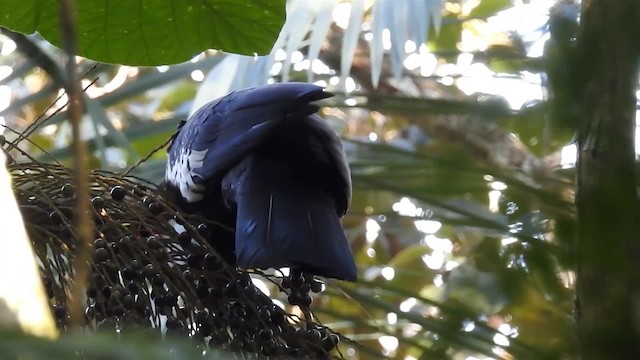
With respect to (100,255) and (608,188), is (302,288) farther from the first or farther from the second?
(608,188)

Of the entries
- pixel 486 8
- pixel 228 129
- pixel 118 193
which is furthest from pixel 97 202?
pixel 486 8

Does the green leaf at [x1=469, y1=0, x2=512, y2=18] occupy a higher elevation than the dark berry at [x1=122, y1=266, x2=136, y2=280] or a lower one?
higher

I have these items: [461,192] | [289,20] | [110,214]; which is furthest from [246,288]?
[289,20]

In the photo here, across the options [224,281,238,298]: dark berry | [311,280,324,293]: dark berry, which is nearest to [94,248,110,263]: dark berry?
[224,281,238,298]: dark berry

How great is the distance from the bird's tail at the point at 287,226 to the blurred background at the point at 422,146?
8cm

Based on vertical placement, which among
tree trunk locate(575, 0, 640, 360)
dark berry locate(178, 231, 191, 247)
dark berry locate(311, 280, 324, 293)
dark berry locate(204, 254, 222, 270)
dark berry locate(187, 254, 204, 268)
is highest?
tree trunk locate(575, 0, 640, 360)

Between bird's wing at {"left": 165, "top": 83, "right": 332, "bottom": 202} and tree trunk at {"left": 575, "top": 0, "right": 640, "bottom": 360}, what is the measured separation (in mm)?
627

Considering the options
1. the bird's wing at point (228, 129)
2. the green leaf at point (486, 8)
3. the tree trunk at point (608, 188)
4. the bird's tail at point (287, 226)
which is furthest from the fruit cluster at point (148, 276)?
the green leaf at point (486, 8)

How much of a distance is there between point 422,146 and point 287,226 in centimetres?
46

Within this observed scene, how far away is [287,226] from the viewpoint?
0.93 metres

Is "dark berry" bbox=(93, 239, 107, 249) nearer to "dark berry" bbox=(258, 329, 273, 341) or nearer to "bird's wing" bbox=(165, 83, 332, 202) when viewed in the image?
"dark berry" bbox=(258, 329, 273, 341)

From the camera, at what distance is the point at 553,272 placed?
33 cm

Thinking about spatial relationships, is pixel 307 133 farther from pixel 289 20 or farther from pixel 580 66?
pixel 580 66

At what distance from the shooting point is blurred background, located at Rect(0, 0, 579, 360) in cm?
35
